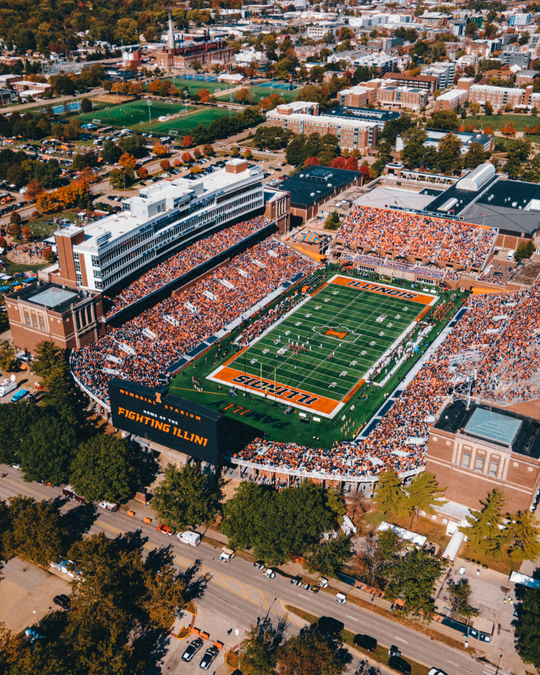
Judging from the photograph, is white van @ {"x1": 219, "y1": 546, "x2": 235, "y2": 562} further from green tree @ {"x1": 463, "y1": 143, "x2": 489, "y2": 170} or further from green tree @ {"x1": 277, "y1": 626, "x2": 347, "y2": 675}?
green tree @ {"x1": 463, "y1": 143, "x2": 489, "y2": 170}

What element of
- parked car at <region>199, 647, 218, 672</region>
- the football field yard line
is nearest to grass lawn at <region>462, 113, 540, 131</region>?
the football field yard line

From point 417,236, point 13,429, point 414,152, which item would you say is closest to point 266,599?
point 13,429

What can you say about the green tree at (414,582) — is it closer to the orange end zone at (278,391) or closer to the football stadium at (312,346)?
the football stadium at (312,346)

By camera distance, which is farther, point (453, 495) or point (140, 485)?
point (140, 485)

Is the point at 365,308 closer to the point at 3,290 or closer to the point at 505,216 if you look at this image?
the point at 505,216

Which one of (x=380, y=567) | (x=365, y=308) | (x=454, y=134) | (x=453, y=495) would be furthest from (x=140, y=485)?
(x=454, y=134)
